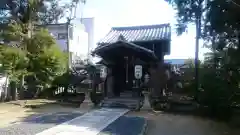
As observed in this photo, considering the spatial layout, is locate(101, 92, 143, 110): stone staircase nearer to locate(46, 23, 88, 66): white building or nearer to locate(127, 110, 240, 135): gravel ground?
locate(127, 110, 240, 135): gravel ground

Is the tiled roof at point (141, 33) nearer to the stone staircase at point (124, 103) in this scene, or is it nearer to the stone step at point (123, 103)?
the stone staircase at point (124, 103)

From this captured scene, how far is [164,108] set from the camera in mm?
13484

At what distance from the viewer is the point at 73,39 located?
32625 millimetres

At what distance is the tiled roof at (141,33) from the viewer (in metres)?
17.4

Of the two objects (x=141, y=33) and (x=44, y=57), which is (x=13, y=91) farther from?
(x=141, y=33)

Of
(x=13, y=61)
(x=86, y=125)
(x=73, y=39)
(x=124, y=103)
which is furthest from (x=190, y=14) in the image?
(x=73, y=39)

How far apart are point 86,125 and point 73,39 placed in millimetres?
24655

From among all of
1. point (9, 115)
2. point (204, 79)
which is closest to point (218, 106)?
point (204, 79)

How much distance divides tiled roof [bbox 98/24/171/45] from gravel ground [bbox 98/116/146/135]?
7.69 m

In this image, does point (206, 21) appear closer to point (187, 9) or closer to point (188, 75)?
point (187, 9)

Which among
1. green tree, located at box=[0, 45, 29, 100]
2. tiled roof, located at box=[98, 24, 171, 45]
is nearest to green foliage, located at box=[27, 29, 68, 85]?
green tree, located at box=[0, 45, 29, 100]

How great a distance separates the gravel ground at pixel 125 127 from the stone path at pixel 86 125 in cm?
24

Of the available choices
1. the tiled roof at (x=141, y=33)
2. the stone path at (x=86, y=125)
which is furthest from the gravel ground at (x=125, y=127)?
the tiled roof at (x=141, y=33)

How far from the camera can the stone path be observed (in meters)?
8.03
